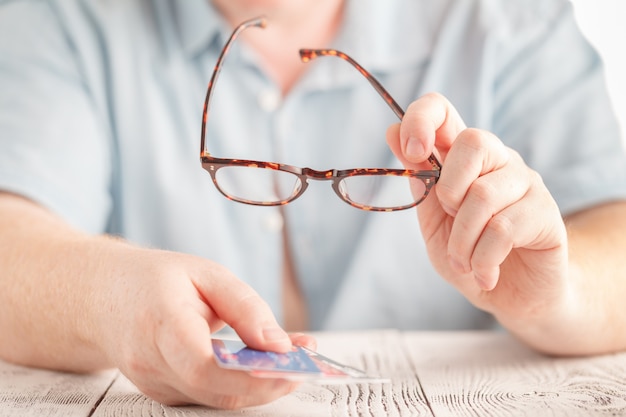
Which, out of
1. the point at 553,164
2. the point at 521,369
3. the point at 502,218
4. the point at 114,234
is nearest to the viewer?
the point at 502,218

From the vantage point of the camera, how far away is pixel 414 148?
2.60 feet

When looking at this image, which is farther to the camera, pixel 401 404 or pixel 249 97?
pixel 249 97

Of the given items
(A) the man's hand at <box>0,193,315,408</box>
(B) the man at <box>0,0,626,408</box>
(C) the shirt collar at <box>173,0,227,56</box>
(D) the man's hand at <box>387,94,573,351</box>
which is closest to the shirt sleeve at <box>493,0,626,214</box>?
(B) the man at <box>0,0,626,408</box>

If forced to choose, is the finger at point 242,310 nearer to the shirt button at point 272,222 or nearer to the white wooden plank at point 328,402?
the white wooden plank at point 328,402

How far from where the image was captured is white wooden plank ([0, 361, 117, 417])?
79cm

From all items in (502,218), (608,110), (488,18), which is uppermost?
(488,18)

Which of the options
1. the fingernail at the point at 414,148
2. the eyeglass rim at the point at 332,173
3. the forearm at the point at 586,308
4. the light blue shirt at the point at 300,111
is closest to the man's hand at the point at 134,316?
the eyeglass rim at the point at 332,173

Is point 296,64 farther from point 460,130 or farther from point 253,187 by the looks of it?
point 460,130

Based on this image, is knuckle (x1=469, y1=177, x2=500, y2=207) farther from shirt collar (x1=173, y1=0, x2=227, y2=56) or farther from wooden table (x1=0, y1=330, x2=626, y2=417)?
shirt collar (x1=173, y1=0, x2=227, y2=56)

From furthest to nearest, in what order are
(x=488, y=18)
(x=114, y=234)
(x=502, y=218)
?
(x=114, y=234) → (x=488, y=18) → (x=502, y=218)

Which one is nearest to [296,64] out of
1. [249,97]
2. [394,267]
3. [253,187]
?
[249,97]

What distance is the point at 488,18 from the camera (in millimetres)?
1404

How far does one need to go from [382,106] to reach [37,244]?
2.36ft

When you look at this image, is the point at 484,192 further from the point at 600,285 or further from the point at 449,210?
the point at 600,285
